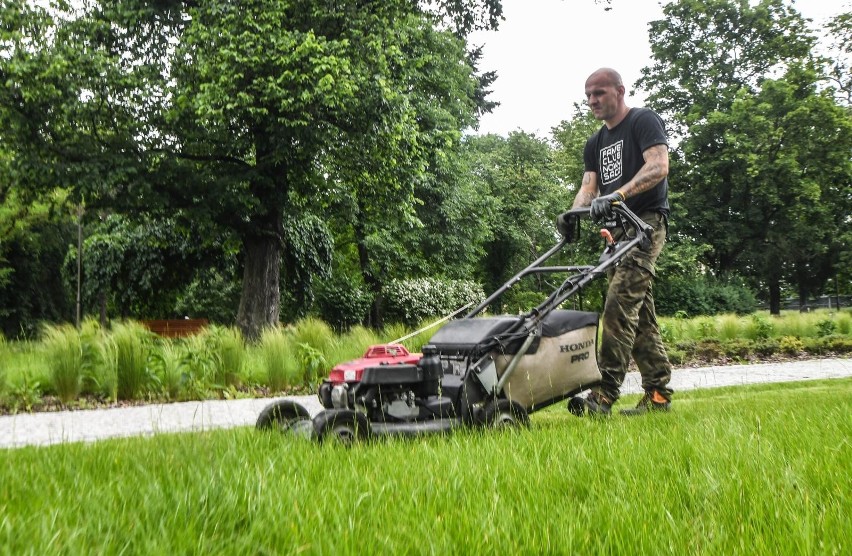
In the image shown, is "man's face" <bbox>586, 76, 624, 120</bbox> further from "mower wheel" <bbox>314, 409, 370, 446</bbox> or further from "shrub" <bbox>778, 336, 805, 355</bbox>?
"shrub" <bbox>778, 336, 805, 355</bbox>

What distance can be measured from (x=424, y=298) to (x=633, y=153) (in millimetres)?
14720

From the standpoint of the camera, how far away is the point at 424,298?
19203 mm

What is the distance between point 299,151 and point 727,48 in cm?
2239

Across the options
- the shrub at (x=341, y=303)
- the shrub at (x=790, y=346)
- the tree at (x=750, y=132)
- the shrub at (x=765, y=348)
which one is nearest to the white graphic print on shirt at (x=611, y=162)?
the shrub at (x=765, y=348)

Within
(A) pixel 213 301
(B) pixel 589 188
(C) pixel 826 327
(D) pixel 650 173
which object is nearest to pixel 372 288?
(A) pixel 213 301

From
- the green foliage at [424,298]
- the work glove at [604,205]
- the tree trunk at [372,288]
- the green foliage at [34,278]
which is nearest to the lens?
the work glove at [604,205]

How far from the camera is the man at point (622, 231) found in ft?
14.4

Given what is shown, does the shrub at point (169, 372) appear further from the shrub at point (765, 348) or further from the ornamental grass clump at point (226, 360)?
the shrub at point (765, 348)

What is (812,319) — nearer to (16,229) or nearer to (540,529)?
(540,529)

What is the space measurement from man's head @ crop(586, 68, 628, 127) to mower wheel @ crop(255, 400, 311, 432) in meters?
2.60

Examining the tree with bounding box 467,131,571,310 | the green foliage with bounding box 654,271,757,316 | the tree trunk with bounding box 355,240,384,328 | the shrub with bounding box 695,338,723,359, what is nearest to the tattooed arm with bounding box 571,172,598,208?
the shrub with bounding box 695,338,723,359

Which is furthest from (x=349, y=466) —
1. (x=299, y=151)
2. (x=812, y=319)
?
(x=812, y=319)

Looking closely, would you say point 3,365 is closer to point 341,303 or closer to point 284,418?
point 284,418

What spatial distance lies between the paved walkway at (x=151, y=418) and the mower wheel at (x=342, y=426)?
46 cm
